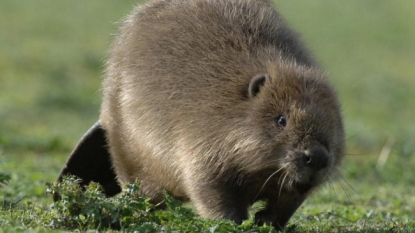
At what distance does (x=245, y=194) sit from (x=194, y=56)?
4.62ft

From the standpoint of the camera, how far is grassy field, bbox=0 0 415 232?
28.7 feet

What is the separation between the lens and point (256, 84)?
6957 millimetres

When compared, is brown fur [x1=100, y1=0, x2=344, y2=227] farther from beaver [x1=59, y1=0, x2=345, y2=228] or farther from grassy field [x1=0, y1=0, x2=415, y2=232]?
grassy field [x1=0, y1=0, x2=415, y2=232]

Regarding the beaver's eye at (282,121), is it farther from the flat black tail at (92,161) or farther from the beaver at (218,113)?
the flat black tail at (92,161)

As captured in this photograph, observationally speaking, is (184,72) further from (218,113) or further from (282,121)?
(282,121)

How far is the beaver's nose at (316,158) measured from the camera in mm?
6348

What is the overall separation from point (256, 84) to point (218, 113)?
41 centimetres

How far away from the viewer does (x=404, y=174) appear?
12.6 meters

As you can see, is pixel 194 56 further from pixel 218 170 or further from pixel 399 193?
pixel 399 193

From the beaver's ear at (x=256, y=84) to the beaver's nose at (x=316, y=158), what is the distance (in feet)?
2.70

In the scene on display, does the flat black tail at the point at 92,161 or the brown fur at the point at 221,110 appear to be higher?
the brown fur at the point at 221,110

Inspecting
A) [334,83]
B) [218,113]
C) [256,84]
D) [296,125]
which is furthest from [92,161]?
[296,125]

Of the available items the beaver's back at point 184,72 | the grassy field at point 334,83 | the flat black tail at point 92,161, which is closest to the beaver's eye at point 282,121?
the beaver's back at point 184,72

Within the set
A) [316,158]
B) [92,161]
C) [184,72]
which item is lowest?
[92,161]
